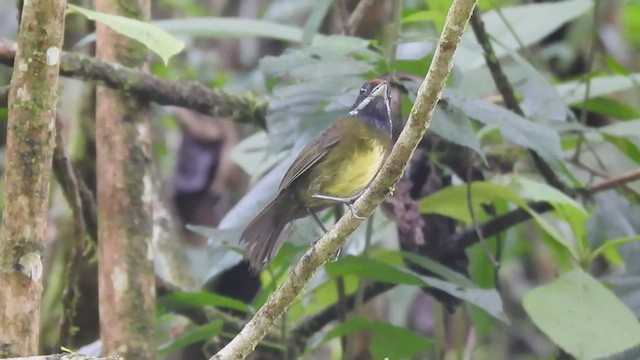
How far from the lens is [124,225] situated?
2.28m

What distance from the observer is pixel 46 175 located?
5.63 ft

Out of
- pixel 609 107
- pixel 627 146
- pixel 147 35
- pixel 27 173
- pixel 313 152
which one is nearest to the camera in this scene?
pixel 27 173

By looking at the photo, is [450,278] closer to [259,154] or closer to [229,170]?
[259,154]

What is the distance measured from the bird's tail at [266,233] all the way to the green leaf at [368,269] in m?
0.13

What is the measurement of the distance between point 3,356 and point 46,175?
0.32 meters

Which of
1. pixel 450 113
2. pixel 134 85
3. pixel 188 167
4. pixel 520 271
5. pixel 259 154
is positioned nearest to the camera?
pixel 450 113

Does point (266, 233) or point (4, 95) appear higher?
point (4, 95)

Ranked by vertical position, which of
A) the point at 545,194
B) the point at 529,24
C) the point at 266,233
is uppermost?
the point at 529,24

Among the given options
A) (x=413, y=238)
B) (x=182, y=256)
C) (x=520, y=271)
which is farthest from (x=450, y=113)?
(x=520, y=271)

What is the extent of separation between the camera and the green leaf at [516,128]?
7.01ft

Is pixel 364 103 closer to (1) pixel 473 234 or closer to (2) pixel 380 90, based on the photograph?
(2) pixel 380 90

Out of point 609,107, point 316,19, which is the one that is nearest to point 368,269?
point 316,19

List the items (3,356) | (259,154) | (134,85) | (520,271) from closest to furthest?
(3,356) < (134,85) < (259,154) < (520,271)

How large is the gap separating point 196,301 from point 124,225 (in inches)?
9.7
